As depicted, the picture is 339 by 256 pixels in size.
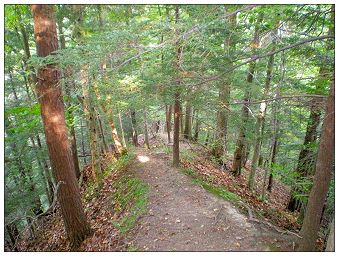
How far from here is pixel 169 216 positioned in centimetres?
717

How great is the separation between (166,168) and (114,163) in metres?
3.97

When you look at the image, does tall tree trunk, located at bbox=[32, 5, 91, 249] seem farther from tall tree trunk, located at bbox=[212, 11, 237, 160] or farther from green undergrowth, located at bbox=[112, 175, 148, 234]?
tall tree trunk, located at bbox=[212, 11, 237, 160]

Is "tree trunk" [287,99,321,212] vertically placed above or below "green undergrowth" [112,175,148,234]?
above

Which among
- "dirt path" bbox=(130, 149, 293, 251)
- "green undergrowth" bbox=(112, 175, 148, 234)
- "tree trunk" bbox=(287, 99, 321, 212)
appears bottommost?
"green undergrowth" bbox=(112, 175, 148, 234)

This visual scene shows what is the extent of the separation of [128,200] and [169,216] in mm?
2184

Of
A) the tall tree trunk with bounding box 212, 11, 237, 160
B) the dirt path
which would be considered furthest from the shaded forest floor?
the tall tree trunk with bounding box 212, 11, 237, 160

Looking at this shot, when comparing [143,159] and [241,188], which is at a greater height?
[143,159]

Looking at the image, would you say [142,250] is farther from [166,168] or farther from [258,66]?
[258,66]

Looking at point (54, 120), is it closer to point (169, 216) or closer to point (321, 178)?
point (169, 216)

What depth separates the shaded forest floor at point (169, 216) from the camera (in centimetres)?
606

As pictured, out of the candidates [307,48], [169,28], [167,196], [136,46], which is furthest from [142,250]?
[307,48]

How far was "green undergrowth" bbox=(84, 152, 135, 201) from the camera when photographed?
11203 mm

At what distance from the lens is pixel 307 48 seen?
607 cm

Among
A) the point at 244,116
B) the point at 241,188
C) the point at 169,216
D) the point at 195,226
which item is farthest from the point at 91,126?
the point at 241,188
